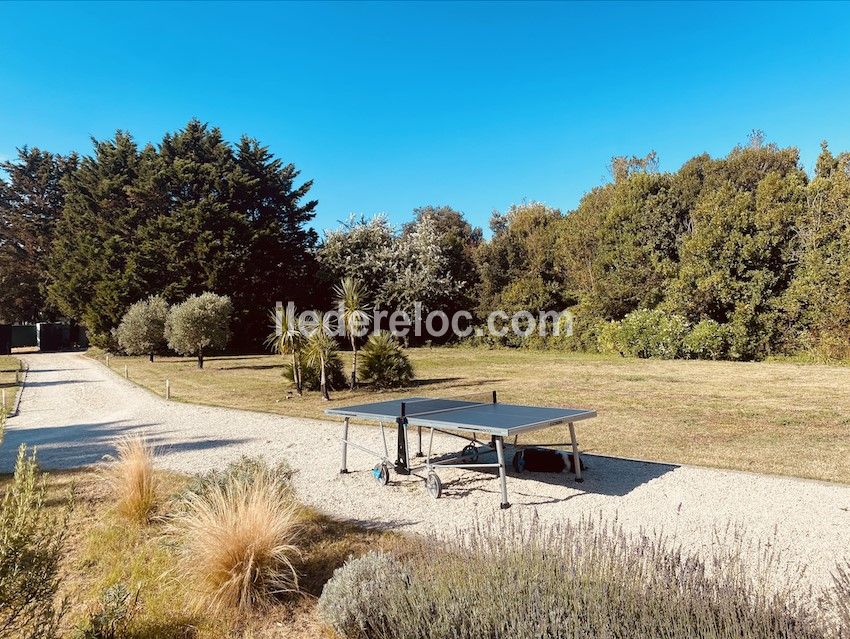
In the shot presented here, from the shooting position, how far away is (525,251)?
130ft

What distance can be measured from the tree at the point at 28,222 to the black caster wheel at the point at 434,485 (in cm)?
5522

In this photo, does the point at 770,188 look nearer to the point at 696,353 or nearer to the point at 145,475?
the point at 696,353

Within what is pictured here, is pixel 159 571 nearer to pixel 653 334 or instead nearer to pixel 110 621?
pixel 110 621

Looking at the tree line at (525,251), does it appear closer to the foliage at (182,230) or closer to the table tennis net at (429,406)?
the foliage at (182,230)

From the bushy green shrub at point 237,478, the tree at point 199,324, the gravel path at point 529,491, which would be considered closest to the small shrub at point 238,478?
the bushy green shrub at point 237,478

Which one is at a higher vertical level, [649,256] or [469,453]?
[649,256]

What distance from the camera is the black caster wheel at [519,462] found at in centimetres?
740

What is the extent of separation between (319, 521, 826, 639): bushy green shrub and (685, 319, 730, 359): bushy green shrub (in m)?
25.7

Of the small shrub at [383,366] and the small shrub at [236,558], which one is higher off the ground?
the small shrub at [383,366]

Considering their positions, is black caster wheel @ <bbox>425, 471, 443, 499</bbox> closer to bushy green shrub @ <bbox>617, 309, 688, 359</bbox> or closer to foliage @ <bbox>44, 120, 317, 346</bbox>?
bushy green shrub @ <bbox>617, 309, 688, 359</bbox>

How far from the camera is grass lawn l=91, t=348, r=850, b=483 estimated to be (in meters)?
8.41

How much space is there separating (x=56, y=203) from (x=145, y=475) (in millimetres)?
58606

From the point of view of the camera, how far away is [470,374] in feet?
69.5

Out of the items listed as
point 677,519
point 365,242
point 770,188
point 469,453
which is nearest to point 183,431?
point 469,453
